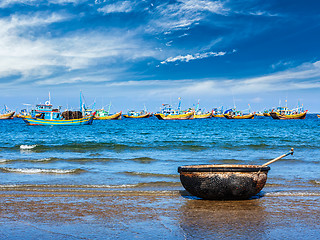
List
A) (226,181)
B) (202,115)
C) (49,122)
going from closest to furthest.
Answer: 1. (226,181)
2. (49,122)
3. (202,115)

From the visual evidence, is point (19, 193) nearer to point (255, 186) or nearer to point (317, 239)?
point (255, 186)

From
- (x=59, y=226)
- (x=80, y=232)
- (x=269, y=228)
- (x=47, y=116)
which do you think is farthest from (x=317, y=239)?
(x=47, y=116)

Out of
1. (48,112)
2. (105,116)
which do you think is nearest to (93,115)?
(48,112)

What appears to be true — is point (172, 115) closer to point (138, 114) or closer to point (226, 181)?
point (138, 114)

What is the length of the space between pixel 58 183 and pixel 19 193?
4.92ft

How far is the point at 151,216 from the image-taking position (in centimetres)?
547

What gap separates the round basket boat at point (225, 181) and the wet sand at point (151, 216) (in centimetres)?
19

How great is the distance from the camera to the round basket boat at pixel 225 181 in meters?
6.22

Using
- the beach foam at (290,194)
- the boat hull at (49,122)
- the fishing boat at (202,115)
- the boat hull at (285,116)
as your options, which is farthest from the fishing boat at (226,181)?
the fishing boat at (202,115)

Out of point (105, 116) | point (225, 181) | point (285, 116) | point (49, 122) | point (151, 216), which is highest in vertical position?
point (105, 116)

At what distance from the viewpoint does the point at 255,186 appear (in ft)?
20.9

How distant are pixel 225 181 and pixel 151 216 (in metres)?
1.70

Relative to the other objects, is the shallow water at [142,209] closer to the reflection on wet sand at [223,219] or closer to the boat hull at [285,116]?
the reflection on wet sand at [223,219]

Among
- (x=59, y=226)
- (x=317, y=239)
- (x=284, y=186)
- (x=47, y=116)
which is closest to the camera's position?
(x=317, y=239)
